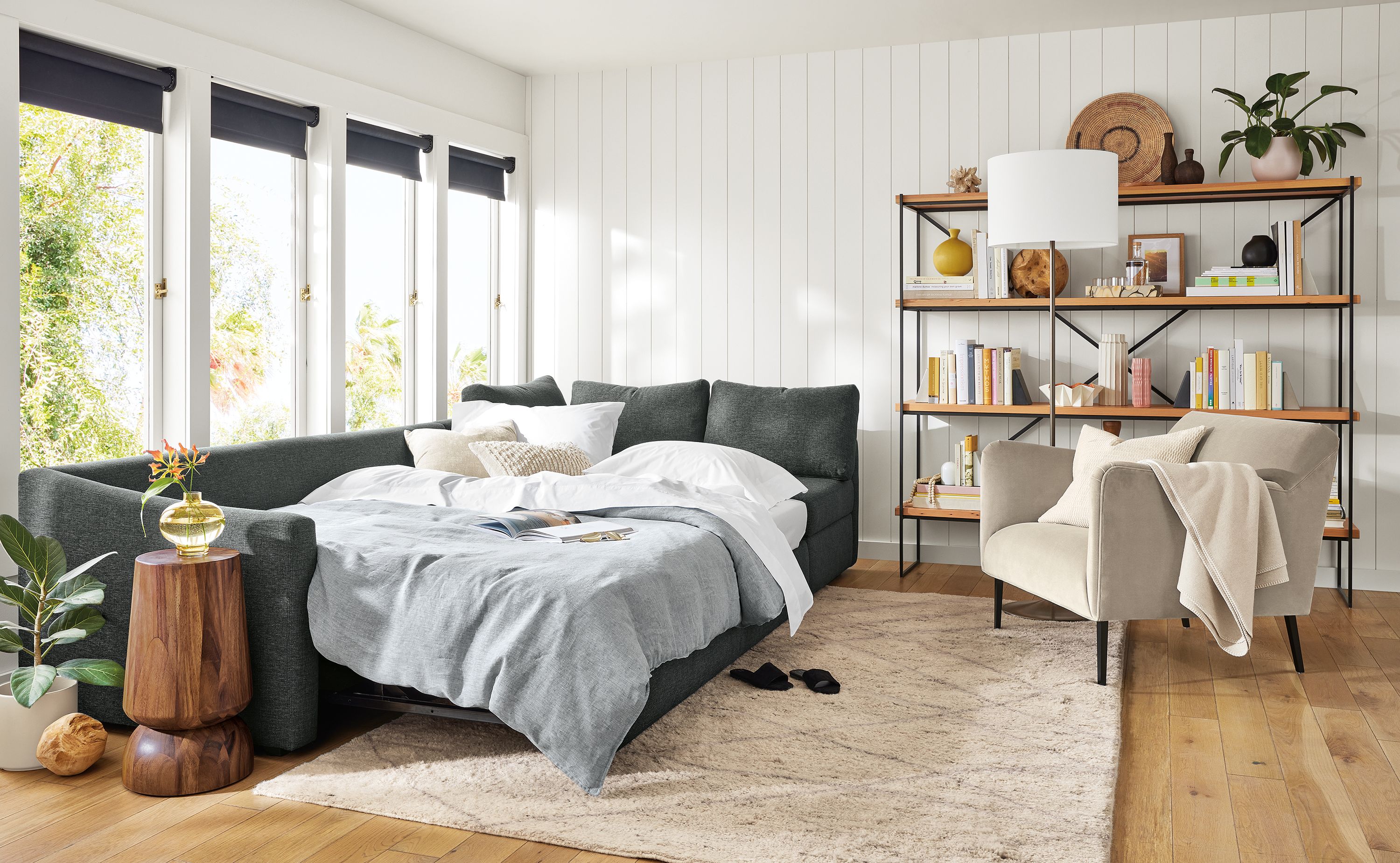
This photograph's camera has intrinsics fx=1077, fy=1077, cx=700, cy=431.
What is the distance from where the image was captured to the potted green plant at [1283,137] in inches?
169

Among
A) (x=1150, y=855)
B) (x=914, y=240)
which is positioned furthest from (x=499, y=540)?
(x=914, y=240)

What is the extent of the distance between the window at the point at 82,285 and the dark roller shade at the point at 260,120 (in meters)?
0.28

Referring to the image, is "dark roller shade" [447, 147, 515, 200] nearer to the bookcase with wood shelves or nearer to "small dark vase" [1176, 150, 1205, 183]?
the bookcase with wood shelves

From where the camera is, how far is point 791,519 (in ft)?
12.8

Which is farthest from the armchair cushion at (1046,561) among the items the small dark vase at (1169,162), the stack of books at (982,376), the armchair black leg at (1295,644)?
the small dark vase at (1169,162)

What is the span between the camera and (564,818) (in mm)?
2277

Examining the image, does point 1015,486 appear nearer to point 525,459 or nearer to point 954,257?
point 954,257

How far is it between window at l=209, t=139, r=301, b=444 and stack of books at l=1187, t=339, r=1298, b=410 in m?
3.73

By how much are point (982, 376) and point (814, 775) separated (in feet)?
8.85

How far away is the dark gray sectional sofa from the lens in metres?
2.60

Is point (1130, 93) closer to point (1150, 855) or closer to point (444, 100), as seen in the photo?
point (444, 100)

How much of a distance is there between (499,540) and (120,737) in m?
1.08

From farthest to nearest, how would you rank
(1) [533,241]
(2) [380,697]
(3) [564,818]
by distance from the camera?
(1) [533,241]
(2) [380,697]
(3) [564,818]

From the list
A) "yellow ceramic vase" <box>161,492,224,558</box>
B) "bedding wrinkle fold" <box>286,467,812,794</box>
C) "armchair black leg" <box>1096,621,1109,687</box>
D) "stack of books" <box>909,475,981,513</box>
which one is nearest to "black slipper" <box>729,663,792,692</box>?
"bedding wrinkle fold" <box>286,467,812,794</box>
